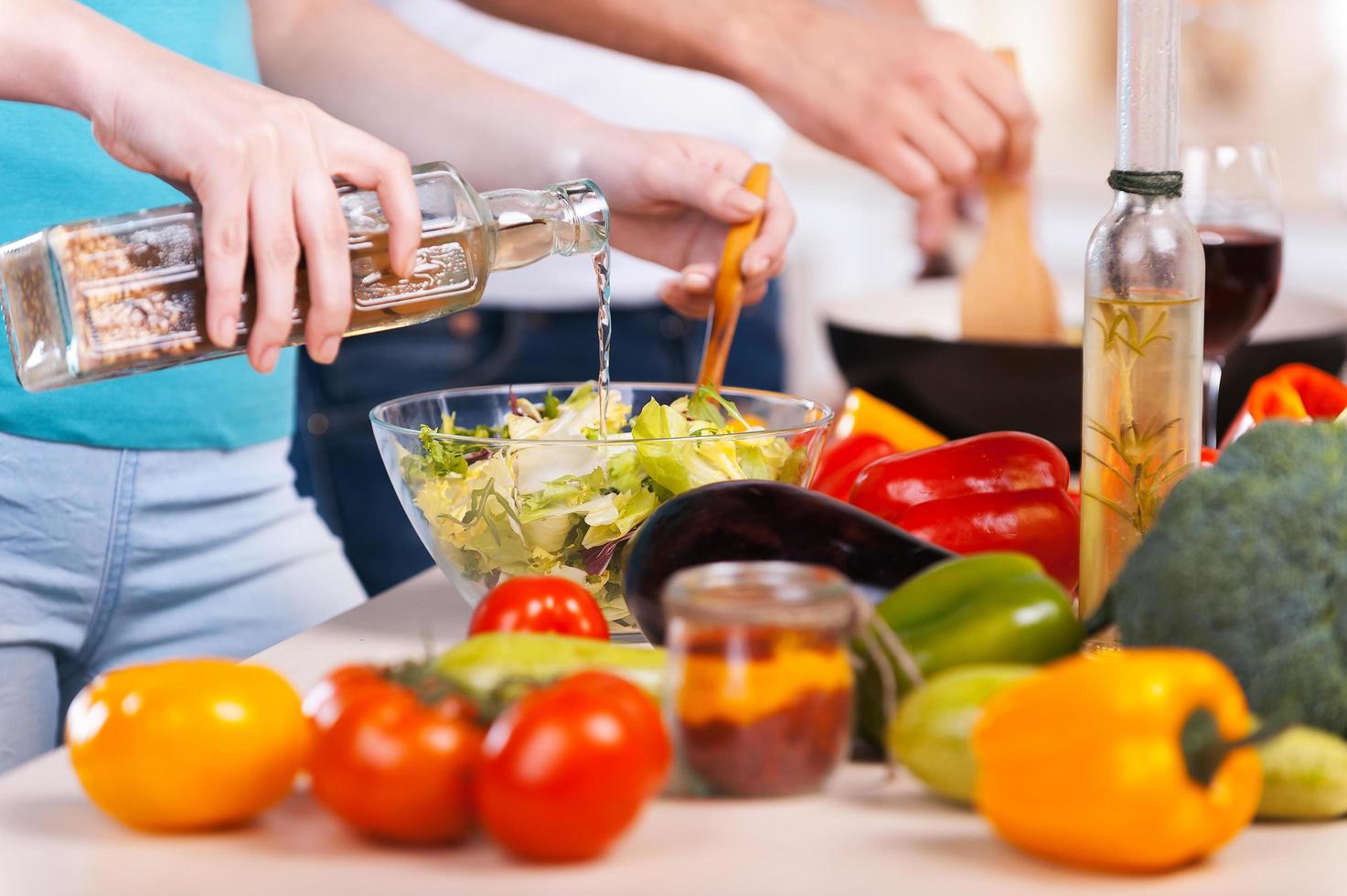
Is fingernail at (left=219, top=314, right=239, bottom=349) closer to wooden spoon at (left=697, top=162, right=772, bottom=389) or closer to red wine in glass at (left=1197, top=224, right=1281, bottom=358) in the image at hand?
wooden spoon at (left=697, top=162, right=772, bottom=389)

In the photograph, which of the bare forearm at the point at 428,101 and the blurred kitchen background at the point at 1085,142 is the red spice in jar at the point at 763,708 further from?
the blurred kitchen background at the point at 1085,142

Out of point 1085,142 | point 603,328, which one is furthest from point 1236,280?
point 1085,142

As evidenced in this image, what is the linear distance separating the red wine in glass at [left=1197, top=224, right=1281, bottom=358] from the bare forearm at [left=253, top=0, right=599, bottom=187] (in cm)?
55

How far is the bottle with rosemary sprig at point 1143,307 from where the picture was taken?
2.93ft

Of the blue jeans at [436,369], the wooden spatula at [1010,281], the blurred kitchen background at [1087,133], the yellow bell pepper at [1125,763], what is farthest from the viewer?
the blurred kitchen background at [1087,133]

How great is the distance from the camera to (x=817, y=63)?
1.46 m

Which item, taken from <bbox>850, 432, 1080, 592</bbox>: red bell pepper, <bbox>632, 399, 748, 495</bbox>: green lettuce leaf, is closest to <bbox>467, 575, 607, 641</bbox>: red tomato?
<bbox>632, 399, 748, 495</bbox>: green lettuce leaf

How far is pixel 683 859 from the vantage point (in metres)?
0.64

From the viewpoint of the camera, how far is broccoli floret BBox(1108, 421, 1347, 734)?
69 centimetres

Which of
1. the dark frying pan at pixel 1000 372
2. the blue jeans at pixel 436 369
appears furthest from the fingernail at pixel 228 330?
the blue jeans at pixel 436 369

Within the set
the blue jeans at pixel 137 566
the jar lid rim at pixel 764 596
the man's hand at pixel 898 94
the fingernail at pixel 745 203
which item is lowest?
the blue jeans at pixel 137 566

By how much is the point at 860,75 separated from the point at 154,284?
785mm

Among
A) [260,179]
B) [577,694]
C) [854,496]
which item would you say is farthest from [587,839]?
[854,496]

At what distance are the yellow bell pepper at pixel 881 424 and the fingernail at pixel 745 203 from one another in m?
0.24
